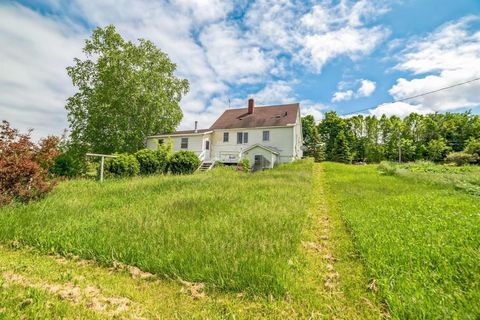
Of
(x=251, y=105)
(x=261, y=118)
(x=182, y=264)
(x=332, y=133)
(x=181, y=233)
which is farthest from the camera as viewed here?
(x=332, y=133)

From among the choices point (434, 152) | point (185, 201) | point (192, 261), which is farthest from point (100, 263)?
point (434, 152)

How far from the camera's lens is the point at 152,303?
10.1ft

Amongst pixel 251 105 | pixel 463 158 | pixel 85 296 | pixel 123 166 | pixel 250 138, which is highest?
pixel 251 105

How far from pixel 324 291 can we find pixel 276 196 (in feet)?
17.8

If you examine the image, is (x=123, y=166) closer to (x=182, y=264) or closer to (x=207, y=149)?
(x=207, y=149)

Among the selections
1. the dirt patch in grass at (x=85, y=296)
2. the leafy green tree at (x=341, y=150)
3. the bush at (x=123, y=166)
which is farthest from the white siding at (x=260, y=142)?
the dirt patch in grass at (x=85, y=296)

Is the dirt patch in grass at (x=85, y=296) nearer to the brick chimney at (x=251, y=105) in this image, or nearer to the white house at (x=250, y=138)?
the white house at (x=250, y=138)

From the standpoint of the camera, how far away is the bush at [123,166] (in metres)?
15.9

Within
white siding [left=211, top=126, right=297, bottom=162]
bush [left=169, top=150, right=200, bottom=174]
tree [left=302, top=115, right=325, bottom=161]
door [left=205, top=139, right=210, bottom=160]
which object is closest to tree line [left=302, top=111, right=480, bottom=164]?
tree [left=302, top=115, right=325, bottom=161]

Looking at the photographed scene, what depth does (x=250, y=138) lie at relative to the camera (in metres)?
28.0

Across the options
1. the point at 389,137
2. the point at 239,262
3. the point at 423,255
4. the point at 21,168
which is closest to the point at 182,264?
the point at 239,262

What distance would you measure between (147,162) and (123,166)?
2044 millimetres

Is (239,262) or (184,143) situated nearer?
(239,262)

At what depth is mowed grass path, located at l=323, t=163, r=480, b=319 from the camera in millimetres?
2689
